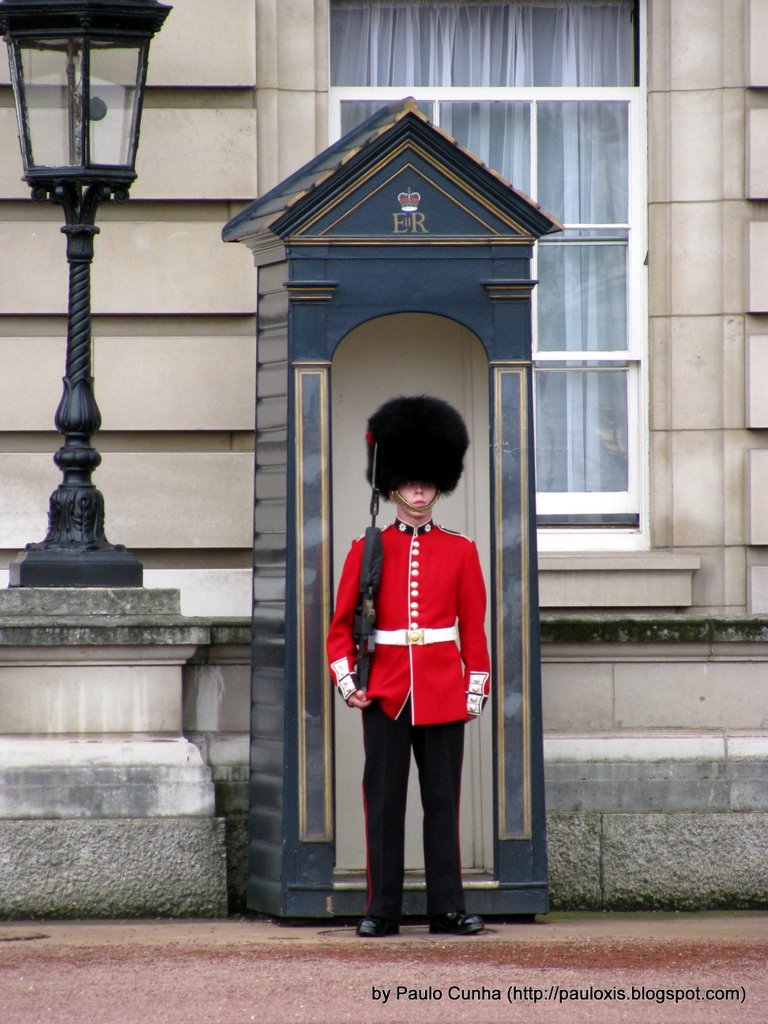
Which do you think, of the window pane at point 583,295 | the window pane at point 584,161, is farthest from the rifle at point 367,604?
the window pane at point 584,161

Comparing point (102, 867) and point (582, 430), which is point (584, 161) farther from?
point (102, 867)

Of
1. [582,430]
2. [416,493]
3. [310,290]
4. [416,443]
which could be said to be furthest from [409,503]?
[582,430]

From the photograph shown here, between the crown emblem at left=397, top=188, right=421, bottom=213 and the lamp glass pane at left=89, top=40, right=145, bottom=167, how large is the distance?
98 centimetres

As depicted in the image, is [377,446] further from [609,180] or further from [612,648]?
[609,180]

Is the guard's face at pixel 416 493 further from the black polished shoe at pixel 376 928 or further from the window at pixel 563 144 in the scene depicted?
the window at pixel 563 144

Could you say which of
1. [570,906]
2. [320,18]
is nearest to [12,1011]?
[570,906]

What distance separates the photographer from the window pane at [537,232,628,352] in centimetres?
741

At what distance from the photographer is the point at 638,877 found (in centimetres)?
649

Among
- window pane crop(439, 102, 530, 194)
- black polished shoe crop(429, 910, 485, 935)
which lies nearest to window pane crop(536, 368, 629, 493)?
window pane crop(439, 102, 530, 194)

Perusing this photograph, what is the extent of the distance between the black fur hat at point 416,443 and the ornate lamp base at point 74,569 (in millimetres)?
1019

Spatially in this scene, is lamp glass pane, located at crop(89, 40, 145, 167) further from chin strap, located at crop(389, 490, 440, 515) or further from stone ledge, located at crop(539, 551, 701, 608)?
stone ledge, located at crop(539, 551, 701, 608)

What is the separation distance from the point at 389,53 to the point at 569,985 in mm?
4039

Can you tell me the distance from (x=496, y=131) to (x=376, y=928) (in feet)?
11.2

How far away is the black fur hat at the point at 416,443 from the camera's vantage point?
579 centimetres
